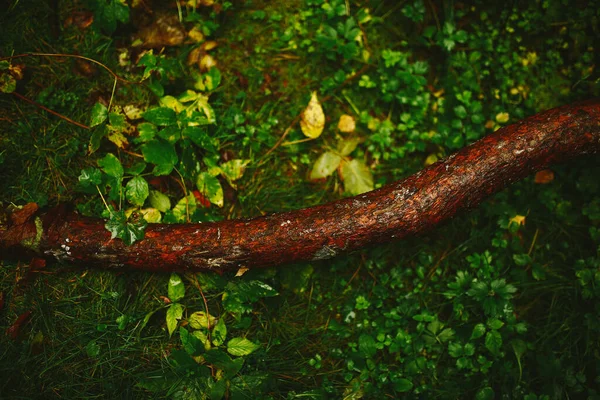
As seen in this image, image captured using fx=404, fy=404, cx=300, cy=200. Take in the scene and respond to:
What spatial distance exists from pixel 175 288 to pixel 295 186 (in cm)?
93

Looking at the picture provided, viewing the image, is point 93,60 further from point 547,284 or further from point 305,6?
point 547,284

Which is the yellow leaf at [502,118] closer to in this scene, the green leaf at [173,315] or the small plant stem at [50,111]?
the green leaf at [173,315]

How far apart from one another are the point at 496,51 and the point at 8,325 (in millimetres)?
3393

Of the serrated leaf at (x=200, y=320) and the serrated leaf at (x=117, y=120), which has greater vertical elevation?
the serrated leaf at (x=117, y=120)

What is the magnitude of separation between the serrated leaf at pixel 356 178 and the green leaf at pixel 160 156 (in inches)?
40.0

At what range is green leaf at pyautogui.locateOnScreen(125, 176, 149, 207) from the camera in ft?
7.49

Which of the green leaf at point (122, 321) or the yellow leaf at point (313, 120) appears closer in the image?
the green leaf at point (122, 321)

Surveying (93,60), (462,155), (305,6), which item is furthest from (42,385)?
(305,6)

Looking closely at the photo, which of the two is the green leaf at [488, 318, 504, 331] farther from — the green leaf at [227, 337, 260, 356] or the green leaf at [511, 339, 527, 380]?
the green leaf at [227, 337, 260, 356]

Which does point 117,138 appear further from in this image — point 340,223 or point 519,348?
point 519,348

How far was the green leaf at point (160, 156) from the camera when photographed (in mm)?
2289

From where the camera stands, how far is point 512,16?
2.64 metres

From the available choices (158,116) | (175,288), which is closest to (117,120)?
(158,116)

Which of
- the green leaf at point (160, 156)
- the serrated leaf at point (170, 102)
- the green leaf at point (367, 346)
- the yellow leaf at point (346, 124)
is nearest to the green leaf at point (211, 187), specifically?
the green leaf at point (160, 156)
